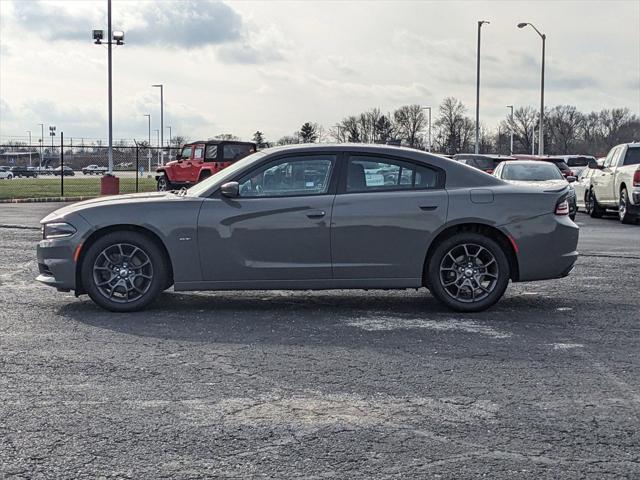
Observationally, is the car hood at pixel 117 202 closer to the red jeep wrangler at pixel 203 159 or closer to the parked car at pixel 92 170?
the red jeep wrangler at pixel 203 159

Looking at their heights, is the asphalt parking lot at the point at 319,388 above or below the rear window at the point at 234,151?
below

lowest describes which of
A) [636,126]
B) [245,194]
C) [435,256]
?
[435,256]

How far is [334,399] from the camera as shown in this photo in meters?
5.11

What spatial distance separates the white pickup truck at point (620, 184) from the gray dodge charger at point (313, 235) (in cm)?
1259

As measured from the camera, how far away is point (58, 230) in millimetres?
7996

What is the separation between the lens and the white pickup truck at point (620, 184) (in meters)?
19.8

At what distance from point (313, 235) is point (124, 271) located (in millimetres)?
1685

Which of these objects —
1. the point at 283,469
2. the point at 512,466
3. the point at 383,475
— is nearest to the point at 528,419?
the point at 512,466

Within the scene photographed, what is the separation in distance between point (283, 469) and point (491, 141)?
422 feet

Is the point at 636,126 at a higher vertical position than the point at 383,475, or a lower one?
A: higher

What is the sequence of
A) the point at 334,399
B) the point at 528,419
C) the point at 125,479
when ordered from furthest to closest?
→ the point at 334,399 → the point at 528,419 → the point at 125,479

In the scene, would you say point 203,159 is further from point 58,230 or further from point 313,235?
point 313,235

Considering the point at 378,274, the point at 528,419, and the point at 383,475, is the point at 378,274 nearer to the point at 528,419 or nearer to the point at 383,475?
the point at 528,419

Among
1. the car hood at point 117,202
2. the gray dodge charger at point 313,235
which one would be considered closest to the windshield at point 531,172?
the gray dodge charger at point 313,235
